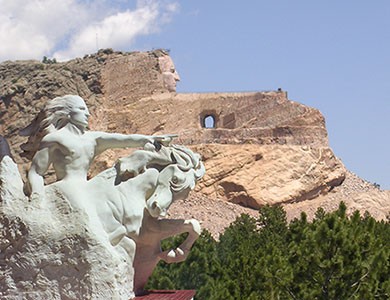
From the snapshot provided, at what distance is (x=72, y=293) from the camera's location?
9.43m

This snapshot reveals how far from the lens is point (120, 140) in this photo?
10258mm

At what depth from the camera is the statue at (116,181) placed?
9727 millimetres

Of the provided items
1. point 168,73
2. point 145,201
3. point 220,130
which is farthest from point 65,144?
point 168,73

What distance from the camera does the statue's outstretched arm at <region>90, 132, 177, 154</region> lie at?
10.1 m

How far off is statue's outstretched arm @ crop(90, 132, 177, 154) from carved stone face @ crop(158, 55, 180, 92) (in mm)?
38163

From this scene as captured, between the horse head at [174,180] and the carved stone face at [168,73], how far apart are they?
1493 inches

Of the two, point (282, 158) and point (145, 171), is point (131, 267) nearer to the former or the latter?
point (145, 171)

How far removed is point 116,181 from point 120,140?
50 cm

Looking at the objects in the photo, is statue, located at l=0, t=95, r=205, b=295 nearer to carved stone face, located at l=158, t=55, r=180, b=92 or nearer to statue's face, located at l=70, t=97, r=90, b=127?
statue's face, located at l=70, t=97, r=90, b=127

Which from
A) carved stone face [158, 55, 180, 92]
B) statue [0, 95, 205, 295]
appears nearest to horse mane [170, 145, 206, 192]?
statue [0, 95, 205, 295]

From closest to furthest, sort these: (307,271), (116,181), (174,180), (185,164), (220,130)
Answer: (116,181) → (174,180) → (185,164) → (307,271) → (220,130)

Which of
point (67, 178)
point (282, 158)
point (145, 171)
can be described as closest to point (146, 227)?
point (145, 171)

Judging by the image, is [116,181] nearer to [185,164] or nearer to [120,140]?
[120,140]

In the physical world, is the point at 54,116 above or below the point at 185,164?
above
